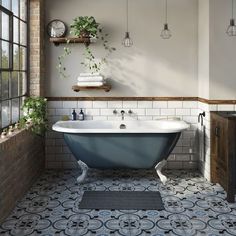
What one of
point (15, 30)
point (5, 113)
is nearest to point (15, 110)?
point (5, 113)

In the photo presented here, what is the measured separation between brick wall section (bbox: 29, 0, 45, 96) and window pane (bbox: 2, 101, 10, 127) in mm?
872

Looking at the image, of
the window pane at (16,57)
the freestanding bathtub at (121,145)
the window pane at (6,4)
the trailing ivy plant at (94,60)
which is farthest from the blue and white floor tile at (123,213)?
the window pane at (6,4)

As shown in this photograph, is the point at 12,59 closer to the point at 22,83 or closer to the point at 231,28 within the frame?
the point at 22,83

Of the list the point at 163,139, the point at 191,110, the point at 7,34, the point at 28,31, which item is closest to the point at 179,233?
the point at 163,139

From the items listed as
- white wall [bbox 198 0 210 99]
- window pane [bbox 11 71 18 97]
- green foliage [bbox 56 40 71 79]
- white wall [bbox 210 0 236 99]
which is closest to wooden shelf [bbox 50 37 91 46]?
green foliage [bbox 56 40 71 79]

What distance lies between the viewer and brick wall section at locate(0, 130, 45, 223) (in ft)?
10.3

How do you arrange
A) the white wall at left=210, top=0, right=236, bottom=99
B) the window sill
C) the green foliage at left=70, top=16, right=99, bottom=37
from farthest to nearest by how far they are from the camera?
1. the green foliage at left=70, top=16, right=99, bottom=37
2. the white wall at left=210, top=0, right=236, bottom=99
3. the window sill

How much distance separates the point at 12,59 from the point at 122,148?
5.48 feet

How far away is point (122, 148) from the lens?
416 cm

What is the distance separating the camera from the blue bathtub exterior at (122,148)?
4125 mm

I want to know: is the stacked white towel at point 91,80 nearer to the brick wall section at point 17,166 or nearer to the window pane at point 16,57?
the window pane at point 16,57

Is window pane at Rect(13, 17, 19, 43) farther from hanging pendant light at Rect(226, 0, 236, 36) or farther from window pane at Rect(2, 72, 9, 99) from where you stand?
hanging pendant light at Rect(226, 0, 236, 36)

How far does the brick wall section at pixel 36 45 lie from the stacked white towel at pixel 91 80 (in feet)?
1.88

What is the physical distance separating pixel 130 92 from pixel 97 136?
1.13m
